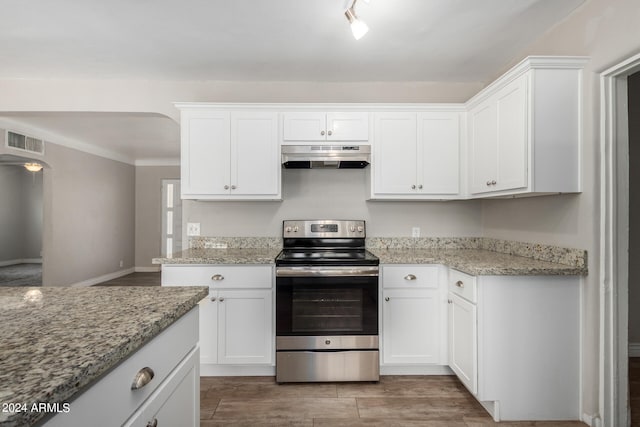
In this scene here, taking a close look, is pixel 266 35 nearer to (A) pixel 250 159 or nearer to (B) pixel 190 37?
(B) pixel 190 37

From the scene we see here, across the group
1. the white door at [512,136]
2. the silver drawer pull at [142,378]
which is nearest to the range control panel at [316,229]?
the white door at [512,136]

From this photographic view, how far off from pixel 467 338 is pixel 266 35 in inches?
97.2

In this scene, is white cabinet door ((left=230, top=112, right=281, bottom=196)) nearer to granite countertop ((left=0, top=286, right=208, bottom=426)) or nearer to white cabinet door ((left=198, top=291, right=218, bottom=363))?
white cabinet door ((left=198, top=291, right=218, bottom=363))

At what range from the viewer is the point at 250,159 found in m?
2.78

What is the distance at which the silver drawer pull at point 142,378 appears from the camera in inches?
33.7

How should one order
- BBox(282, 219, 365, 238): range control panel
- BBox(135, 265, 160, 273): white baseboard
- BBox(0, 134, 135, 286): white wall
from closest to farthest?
BBox(282, 219, 365, 238): range control panel → BBox(0, 134, 135, 286): white wall → BBox(135, 265, 160, 273): white baseboard

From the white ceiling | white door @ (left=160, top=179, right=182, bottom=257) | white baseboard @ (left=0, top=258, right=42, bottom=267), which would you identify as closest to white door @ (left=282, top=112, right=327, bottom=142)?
the white ceiling

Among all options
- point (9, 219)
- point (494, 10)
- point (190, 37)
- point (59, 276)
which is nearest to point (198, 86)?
point (190, 37)

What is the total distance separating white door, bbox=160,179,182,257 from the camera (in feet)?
24.0

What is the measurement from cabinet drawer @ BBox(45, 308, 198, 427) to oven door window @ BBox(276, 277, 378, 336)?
1.27 metres

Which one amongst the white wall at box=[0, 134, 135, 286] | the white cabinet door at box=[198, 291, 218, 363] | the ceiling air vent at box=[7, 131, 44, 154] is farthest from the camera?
the white wall at box=[0, 134, 135, 286]

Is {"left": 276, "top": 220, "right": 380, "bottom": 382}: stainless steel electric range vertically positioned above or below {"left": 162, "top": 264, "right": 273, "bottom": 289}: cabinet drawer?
below

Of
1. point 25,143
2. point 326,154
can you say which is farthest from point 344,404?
point 25,143

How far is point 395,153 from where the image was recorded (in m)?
2.81
